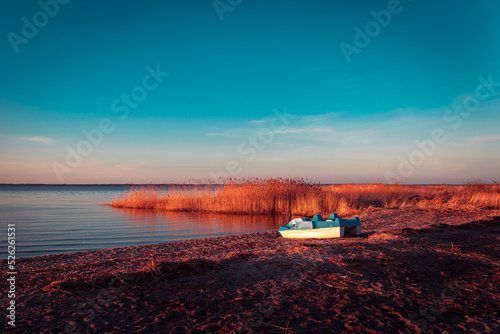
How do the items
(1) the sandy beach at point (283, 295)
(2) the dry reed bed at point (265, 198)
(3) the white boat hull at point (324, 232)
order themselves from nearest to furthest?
1. (1) the sandy beach at point (283, 295)
2. (3) the white boat hull at point (324, 232)
3. (2) the dry reed bed at point (265, 198)

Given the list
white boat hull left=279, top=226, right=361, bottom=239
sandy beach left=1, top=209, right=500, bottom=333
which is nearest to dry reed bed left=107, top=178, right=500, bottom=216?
white boat hull left=279, top=226, right=361, bottom=239

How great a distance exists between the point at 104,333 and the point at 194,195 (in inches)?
734

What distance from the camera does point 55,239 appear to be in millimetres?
10195

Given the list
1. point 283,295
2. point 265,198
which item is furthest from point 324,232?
point 265,198

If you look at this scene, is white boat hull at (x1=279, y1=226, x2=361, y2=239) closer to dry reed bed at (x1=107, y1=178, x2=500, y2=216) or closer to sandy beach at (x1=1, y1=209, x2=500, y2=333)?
sandy beach at (x1=1, y1=209, x2=500, y2=333)

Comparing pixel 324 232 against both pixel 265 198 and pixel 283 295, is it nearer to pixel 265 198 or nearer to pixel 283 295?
pixel 283 295

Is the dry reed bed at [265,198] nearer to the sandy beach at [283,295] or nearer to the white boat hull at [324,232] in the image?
the white boat hull at [324,232]

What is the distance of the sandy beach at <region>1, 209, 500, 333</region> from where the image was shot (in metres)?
2.68

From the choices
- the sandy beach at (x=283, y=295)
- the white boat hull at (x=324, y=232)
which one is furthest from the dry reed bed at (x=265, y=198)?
the sandy beach at (x=283, y=295)

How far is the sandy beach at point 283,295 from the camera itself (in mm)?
2680

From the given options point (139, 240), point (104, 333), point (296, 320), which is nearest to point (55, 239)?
point (139, 240)

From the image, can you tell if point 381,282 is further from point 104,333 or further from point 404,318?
point 104,333

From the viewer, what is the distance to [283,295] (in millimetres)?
3326

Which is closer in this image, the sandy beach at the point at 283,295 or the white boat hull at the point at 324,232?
the sandy beach at the point at 283,295
